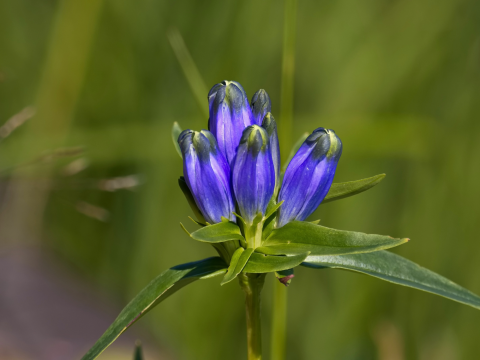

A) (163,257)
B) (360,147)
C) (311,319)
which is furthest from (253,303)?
(163,257)

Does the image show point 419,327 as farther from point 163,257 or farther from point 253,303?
point 253,303

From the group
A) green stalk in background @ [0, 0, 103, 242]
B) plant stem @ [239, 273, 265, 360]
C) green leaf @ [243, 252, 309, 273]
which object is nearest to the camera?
green leaf @ [243, 252, 309, 273]

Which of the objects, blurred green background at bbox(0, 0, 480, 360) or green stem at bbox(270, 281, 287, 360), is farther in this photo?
blurred green background at bbox(0, 0, 480, 360)

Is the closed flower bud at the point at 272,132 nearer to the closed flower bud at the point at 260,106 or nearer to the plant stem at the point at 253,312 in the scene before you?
the closed flower bud at the point at 260,106

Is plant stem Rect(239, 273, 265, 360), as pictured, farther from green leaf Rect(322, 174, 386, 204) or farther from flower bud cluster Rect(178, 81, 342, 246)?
green leaf Rect(322, 174, 386, 204)

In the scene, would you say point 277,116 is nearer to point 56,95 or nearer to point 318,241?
point 56,95

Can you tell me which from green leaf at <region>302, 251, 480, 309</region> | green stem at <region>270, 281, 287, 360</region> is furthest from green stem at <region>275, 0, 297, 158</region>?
green leaf at <region>302, 251, 480, 309</region>

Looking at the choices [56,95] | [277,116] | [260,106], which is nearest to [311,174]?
[260,106]
